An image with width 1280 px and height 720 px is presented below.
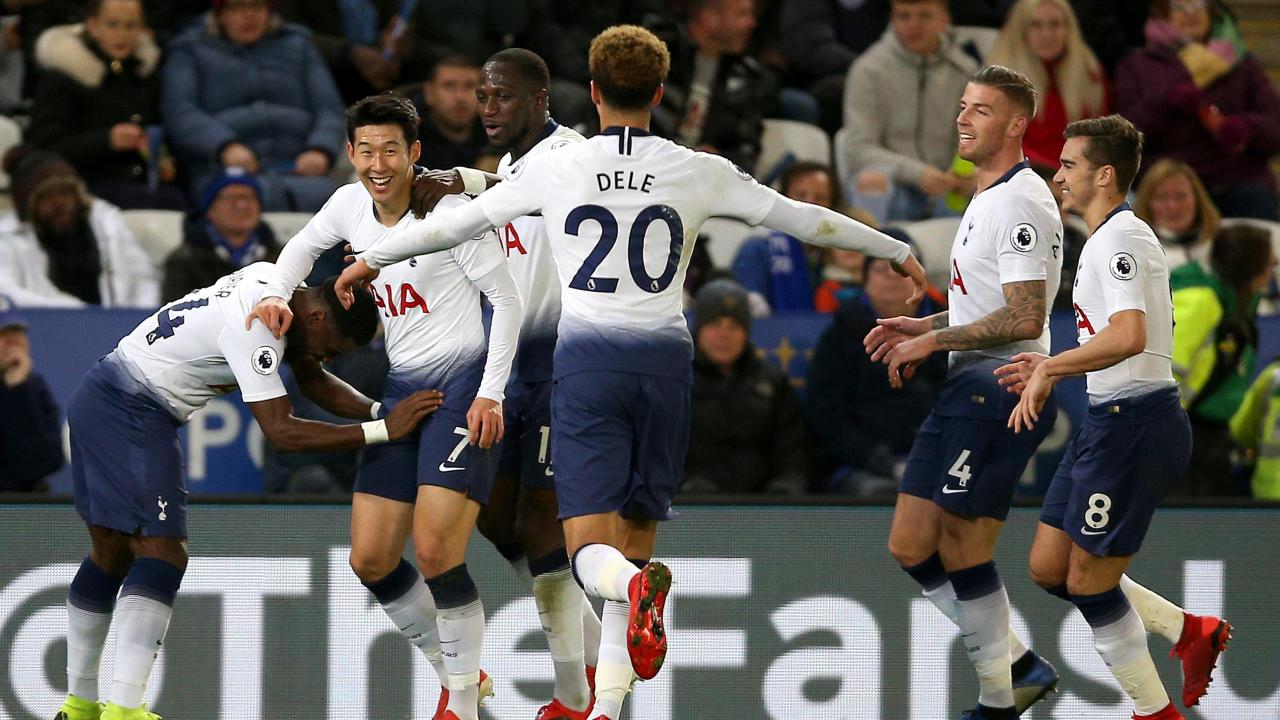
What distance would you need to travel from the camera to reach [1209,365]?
30.9ft

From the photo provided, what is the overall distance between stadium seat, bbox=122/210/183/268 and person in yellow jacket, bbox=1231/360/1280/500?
5.42m

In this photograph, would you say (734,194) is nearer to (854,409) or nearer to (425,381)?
(425,381)

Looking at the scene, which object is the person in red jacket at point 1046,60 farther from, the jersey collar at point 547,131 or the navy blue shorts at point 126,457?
the navy blue shorts at point 126,457

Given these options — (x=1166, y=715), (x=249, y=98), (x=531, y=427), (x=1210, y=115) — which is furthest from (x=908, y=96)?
(x=1166, y=715)

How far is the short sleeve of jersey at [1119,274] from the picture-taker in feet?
21.8

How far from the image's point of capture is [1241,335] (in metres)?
9.49

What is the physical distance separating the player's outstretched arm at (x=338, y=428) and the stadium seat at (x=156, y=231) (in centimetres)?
335

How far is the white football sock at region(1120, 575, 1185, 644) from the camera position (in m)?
7.30

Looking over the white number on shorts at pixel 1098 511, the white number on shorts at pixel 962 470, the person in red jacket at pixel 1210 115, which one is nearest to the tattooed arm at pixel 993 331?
the white number on shorts at pixel 962 470

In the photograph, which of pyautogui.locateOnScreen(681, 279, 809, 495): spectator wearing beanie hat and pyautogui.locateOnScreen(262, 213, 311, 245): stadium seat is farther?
pyautogui.locateOnScreen(262, 213, 311, 245): stadium seat

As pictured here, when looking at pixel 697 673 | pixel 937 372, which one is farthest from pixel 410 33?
pixel 697 673

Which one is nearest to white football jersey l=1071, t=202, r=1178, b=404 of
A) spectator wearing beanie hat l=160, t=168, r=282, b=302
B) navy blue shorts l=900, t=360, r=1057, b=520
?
navy blue shorts l=900, t=360, r=1057, b=520

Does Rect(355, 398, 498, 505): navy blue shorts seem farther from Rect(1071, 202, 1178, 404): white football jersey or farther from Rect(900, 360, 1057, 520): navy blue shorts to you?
Rect(1071, 202, 1178, 404): white football jersey

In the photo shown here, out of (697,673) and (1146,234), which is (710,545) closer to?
(697,673)
